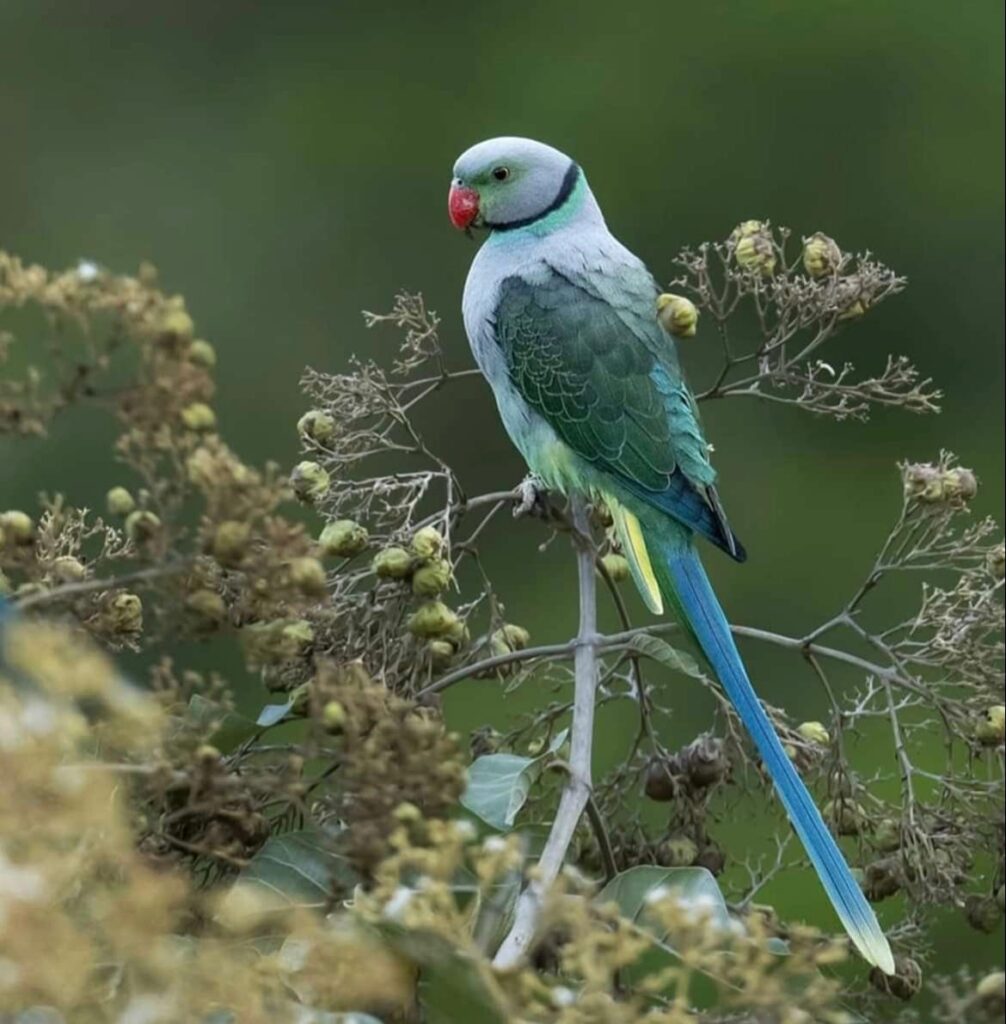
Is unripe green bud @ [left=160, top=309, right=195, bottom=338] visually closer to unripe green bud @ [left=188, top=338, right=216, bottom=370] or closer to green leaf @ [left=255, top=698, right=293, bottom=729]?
unripe green bud @ [left=188, top=338, right=216, bottom=370]

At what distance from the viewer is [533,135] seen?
5.13 metres

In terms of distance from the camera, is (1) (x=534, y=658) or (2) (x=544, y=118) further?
(2) (x=544, y=118)

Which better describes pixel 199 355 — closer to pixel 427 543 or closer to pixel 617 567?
pixel 427 543

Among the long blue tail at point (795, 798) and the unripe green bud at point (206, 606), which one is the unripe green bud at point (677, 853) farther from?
the unripe green bud at point (206, 606)

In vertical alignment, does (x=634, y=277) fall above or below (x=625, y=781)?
above

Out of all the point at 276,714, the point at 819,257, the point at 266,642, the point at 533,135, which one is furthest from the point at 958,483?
the point at 533,135

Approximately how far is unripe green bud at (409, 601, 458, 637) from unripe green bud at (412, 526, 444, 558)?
31 mm

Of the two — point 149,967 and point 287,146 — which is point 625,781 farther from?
point 287,146

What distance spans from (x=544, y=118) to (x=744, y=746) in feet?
13.7

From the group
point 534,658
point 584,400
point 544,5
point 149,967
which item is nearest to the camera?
point 149,967

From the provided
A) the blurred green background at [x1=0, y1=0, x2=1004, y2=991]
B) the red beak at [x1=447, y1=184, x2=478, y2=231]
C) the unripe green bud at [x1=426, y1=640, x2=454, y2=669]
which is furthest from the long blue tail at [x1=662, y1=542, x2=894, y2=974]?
the blurred green background at [x1=0, y1=0, x2=1004, y2=991]

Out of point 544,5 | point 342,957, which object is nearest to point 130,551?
point 342,957

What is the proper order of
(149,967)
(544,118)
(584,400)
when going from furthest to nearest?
(544,118), (584,400), (149,967)

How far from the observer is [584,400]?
1656 millimetres
